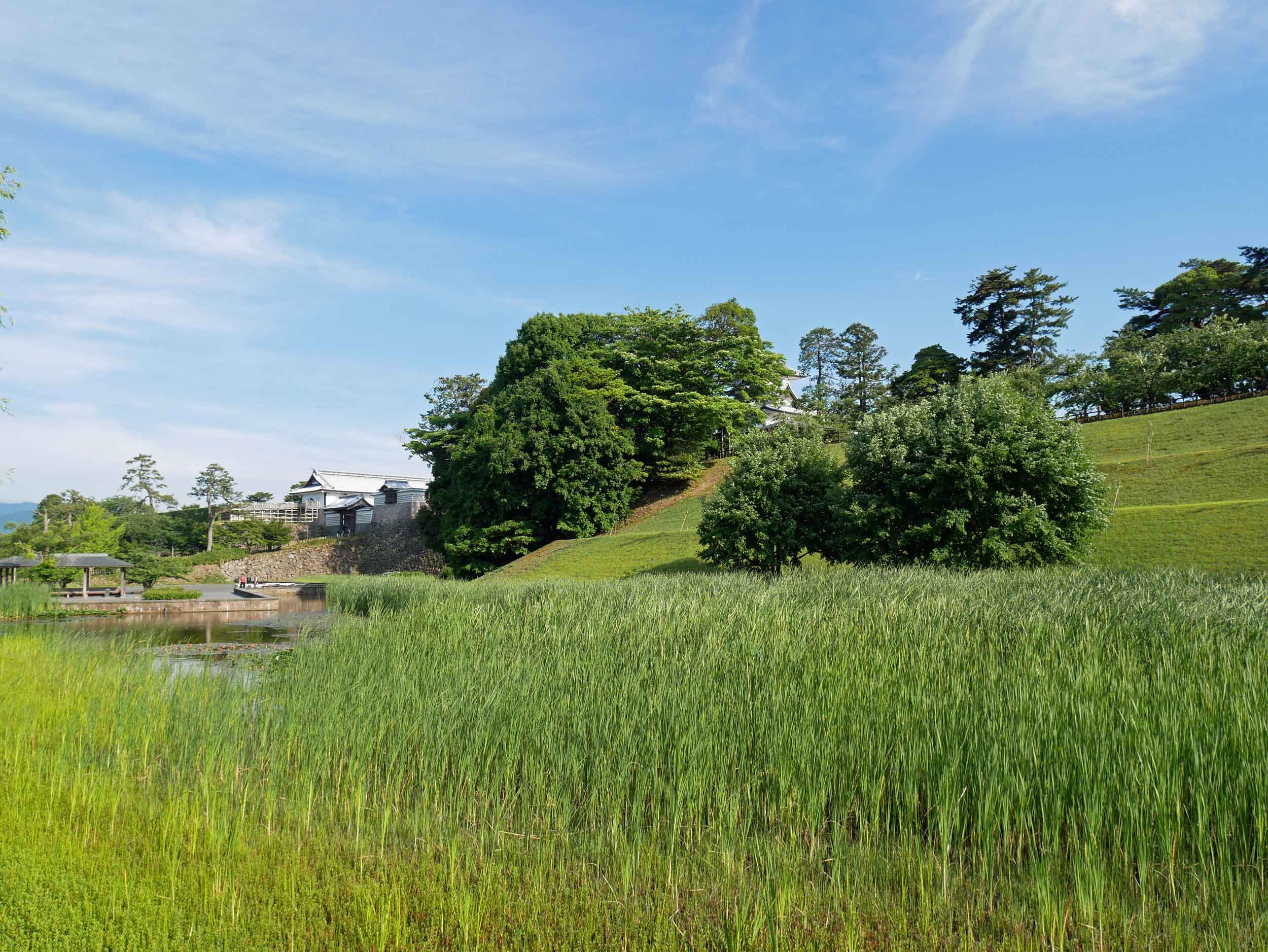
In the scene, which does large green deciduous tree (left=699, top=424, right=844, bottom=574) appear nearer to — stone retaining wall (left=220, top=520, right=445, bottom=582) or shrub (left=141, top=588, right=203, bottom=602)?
shrub (left=141, top=588, right=203, bottom=602)

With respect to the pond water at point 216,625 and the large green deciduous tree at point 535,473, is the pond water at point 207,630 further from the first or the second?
the large green deciduous tree at point 535,473

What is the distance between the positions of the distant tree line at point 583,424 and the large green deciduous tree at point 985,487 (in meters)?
16.8

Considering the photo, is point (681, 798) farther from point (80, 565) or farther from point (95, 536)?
point (95, 536)

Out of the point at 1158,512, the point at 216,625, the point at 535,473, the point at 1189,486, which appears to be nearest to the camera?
the point at 1158,512

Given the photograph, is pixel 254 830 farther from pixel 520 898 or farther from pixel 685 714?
pixel 685 714

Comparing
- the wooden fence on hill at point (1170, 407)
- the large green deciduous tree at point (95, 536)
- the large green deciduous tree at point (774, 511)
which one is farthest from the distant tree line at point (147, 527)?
the wooden fence on hill at point (1170, 407)

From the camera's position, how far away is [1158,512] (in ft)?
57.4

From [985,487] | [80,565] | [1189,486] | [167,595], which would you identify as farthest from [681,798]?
[80,565]

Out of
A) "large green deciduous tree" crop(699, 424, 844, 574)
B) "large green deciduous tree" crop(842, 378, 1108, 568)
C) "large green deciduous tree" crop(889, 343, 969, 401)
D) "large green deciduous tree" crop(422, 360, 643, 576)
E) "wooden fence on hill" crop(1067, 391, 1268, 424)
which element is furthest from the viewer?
"large green deciduous tree" crop(889, 343, 969, 401)

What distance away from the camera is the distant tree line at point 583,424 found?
3086 centimetres

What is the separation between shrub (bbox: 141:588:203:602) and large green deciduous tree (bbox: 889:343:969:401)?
108 ft

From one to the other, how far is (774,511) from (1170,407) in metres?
22.5

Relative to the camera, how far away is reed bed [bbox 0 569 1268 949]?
301cm

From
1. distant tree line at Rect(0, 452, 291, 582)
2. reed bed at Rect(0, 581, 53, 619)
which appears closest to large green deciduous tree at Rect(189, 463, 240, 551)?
distant tree line at Rect(0, 452, 291, 582)
